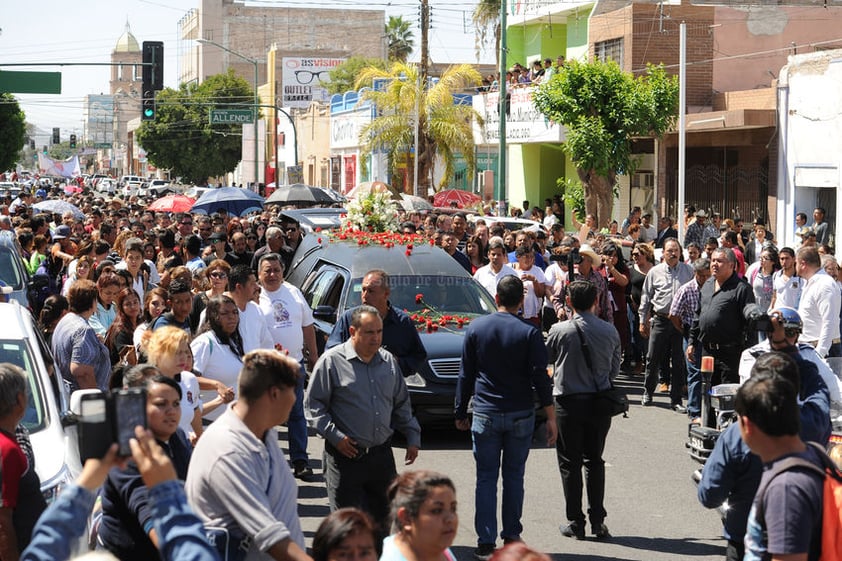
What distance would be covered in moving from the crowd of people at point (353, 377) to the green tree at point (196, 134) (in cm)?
6883

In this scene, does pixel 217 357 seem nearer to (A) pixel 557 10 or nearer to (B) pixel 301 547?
(B) pixel 301 547

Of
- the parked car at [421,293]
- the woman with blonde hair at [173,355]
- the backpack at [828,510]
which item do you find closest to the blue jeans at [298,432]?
the parked car at [421,293]

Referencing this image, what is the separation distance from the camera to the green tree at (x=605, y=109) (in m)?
29.7

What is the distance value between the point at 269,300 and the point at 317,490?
169 centimetres

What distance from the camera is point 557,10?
41.0 metres

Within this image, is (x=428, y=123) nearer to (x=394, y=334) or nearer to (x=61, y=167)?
(x=394, y=334)

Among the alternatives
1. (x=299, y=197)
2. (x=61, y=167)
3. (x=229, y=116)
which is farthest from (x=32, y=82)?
(x=61, y=167)

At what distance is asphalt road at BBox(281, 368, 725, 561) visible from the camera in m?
8.59

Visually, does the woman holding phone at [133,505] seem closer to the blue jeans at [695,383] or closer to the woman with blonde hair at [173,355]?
the woman with blonde hair at [173,355]

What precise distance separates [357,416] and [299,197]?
23737 mm

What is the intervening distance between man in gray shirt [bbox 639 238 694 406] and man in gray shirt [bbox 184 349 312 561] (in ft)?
31.7

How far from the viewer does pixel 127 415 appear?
334 cm

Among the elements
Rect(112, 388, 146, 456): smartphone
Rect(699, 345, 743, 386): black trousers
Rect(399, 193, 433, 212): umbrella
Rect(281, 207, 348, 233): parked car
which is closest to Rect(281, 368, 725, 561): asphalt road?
Rect(699, 345, 743, 386): black trousers

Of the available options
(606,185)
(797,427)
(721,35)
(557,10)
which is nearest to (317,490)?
(797,427)
